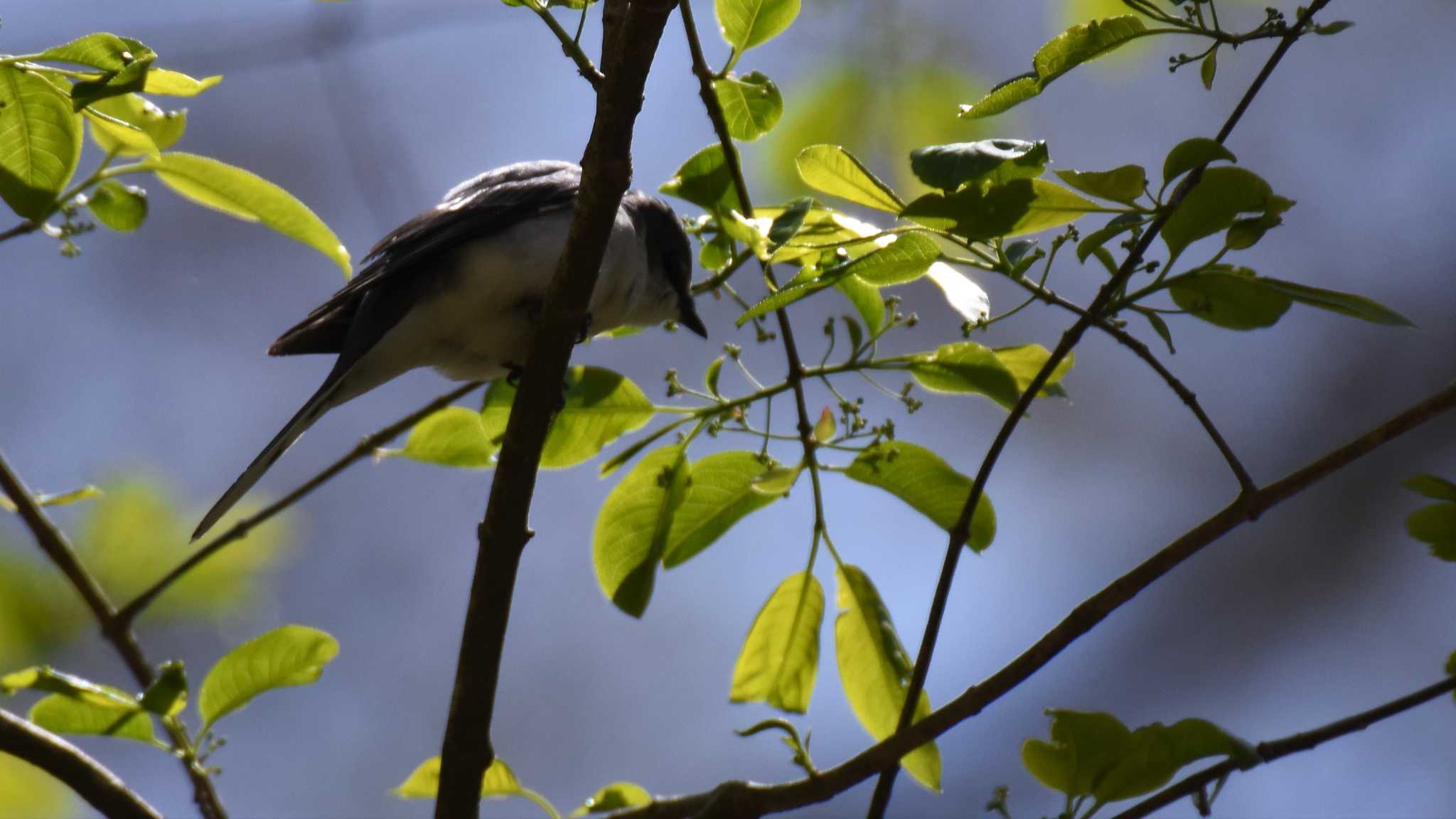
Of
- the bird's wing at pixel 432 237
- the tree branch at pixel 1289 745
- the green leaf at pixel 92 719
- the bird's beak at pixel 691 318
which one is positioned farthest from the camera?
the bird's beak at pixel 691 318

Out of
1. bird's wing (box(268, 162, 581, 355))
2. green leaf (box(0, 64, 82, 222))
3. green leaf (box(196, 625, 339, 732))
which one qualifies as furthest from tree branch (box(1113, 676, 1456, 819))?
bird's wing (box(268, 162, 581, 355))

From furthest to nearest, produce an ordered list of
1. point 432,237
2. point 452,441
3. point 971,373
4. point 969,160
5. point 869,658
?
point 432,237, point 452,441, point 869,658, point 971,373, point 969,160

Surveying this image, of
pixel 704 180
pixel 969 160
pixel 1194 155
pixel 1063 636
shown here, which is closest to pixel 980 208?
pixel 969 160

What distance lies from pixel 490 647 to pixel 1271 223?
1.26 meters

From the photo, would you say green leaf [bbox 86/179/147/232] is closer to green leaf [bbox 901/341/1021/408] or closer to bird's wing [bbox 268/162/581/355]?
bird's wing [bbox 268/162/581/355]

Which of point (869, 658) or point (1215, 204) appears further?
point (869, 658)

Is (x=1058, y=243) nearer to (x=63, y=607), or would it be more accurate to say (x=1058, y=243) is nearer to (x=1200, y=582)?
(x=63, y=607)

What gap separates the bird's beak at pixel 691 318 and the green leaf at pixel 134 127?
1.92 metres

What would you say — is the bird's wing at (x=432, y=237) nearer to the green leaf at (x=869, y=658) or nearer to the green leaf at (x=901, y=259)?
the green leaf at (x=869, y=658)

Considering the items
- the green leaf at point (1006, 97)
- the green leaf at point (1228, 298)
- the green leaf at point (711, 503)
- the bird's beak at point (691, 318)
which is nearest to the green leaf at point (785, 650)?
the green leaf at point (711, 503)

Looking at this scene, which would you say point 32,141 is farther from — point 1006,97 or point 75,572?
point 1006,97

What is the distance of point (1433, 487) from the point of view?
5.10ft

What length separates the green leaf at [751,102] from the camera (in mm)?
1973

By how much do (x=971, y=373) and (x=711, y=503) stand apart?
1.58ft
